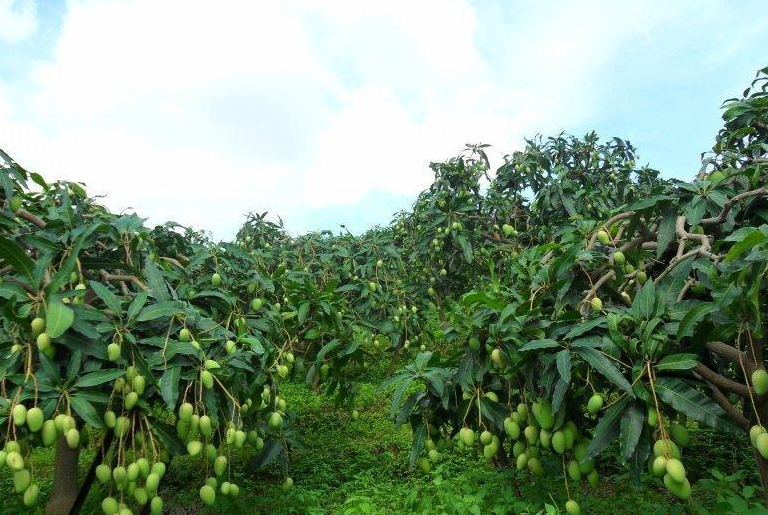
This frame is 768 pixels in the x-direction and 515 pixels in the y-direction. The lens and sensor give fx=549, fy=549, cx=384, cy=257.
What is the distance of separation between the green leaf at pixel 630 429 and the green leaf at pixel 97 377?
1.51 metres

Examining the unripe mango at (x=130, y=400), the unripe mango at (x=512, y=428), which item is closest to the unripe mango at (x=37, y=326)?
the unripe mango at (x=130, y=400)

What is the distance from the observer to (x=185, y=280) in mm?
2764

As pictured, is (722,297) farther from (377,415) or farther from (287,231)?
(287,231)

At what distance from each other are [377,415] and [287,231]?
2.41m

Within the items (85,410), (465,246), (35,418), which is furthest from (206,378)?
(465,246)

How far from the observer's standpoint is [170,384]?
178cm

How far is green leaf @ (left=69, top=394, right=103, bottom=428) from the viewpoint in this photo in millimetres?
1637

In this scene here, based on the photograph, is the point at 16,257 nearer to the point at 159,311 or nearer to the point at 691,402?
the point at 159,311

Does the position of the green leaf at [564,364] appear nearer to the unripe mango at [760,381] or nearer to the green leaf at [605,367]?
the green leaf at [605,367]

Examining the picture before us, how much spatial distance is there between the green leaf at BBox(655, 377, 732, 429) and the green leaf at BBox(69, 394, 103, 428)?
164 cm

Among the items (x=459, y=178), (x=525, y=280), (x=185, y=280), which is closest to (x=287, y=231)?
(x=459, y=178)

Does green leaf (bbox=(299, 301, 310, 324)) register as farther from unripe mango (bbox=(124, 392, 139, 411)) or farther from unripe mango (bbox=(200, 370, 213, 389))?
unripe mango (bbox=(124, 392, 139, 411))

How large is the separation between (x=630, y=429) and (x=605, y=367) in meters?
0.19

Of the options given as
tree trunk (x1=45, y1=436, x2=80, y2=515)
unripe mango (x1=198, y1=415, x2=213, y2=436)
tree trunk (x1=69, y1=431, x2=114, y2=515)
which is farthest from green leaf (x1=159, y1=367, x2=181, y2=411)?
tree trunk (x1=45, y1=436, x2=80, y2=515)
